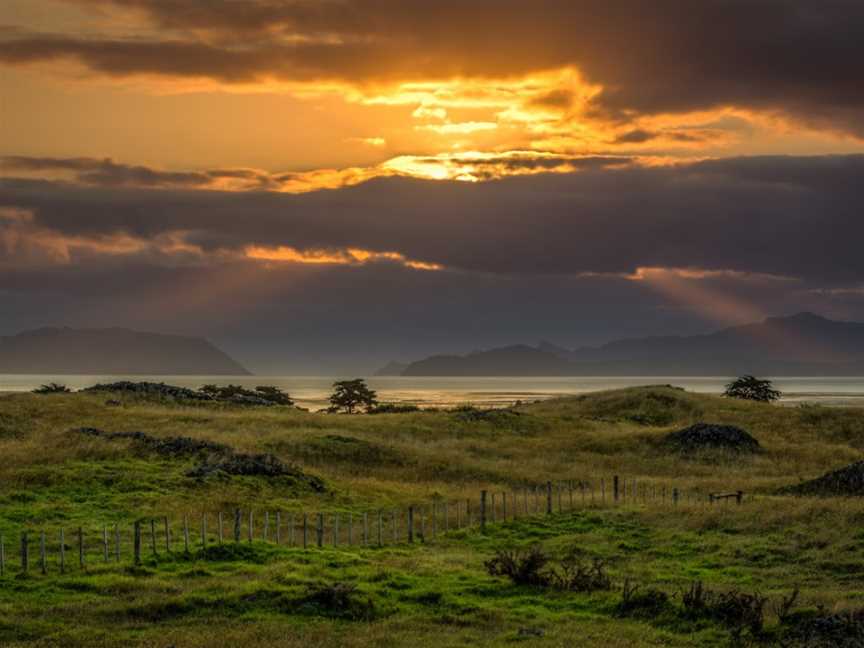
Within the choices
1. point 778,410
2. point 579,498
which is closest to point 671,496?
point 579,498

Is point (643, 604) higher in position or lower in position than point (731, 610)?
lower

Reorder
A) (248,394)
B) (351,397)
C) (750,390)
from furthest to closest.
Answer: (351,397)
(750,390)
(248,394)

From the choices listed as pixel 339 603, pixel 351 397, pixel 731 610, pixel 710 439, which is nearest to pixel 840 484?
pixel 710 439

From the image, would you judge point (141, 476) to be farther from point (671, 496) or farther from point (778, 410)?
point (778, 410)

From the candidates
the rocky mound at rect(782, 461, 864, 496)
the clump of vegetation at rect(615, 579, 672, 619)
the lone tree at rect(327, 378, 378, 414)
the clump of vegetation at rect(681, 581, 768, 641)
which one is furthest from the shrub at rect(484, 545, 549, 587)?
the lone tree at rect(327, 378, 378, 414)

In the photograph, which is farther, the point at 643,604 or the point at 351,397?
the point at 351,397

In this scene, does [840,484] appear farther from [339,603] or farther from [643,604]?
[339,603]

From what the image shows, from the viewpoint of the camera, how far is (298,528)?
50.7m

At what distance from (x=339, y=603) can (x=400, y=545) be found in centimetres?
1329

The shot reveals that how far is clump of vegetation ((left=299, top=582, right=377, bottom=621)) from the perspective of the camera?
30.4 metres

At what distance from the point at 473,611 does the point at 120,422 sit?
199 feet

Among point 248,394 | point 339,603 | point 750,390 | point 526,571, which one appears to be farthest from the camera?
point 750,390

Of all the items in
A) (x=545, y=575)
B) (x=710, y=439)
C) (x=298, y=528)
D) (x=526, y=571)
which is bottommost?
(x=298, y=528)

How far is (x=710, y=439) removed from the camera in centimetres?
8562
